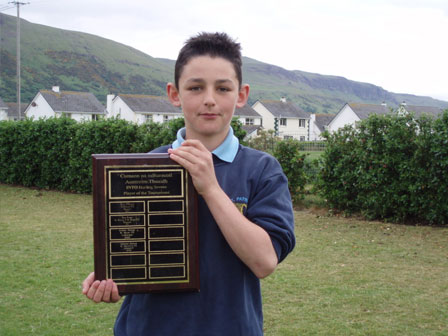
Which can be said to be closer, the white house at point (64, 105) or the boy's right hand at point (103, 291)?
the boy's right hand at point (103, 291)

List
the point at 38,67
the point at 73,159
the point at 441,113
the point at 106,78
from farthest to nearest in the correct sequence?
1. the point at 106,78
2. the point at 38,67
3. the point at 73,159
4. the point at 441,113

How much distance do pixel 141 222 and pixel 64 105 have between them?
70052mm

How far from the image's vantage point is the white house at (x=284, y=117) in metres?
76.3

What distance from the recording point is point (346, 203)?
458 inches

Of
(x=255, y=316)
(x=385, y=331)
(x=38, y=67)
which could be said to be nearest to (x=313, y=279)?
(x=385, y=331)

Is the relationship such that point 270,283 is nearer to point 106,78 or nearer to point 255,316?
point 255,316

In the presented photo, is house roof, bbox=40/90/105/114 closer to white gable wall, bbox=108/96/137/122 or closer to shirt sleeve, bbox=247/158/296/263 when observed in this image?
white gable wall, bbox=108/96/137/122

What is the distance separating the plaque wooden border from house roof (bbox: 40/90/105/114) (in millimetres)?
68631

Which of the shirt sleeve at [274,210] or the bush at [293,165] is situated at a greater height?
the shirt sleeve at [274,210]

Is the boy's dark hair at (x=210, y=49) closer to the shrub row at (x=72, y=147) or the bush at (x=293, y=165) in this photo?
the shrub row at (x=72, y=147)

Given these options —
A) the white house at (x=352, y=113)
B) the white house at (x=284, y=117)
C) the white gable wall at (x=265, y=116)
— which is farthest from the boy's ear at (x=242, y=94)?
A: the white gable wall at (x=265, y=116)

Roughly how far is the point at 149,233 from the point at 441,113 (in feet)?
33.1

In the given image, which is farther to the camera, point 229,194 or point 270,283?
point 270,283

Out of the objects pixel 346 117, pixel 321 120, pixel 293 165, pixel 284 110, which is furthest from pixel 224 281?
pixel 321 120
